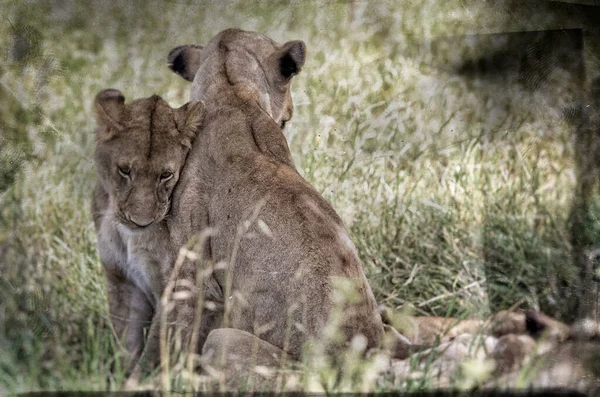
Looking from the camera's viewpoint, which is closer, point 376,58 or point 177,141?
point 177,141

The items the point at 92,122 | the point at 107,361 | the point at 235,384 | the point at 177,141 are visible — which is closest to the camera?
the point at 235,384

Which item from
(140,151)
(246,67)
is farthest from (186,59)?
(140,151)

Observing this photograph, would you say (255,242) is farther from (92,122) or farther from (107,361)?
(92,122)

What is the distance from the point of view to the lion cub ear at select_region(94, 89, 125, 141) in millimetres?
3725

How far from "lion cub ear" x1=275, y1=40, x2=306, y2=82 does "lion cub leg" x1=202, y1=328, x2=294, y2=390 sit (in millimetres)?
1367

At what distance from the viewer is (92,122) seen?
157 inches

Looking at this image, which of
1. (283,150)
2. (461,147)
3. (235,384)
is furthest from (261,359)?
(461,147)

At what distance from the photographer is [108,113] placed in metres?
3.74

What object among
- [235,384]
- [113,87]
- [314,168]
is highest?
[113,87]

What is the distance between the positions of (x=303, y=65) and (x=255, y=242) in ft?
3.46

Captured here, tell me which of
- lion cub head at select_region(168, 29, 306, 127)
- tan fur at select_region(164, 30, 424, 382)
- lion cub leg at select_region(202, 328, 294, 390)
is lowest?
lion cub leg at select_region(202, 328, 294, 390)

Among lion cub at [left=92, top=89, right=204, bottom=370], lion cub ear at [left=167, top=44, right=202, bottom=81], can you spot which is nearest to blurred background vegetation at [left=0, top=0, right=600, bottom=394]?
lion cub ear at [left=167, top=44, right=202, bottom=81]

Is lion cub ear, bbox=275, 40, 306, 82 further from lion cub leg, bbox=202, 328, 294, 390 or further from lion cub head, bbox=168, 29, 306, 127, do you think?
lion cub leg, bbox=202, 328, 294, 390

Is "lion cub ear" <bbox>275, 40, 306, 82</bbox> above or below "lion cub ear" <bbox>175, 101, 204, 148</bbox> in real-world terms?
above
